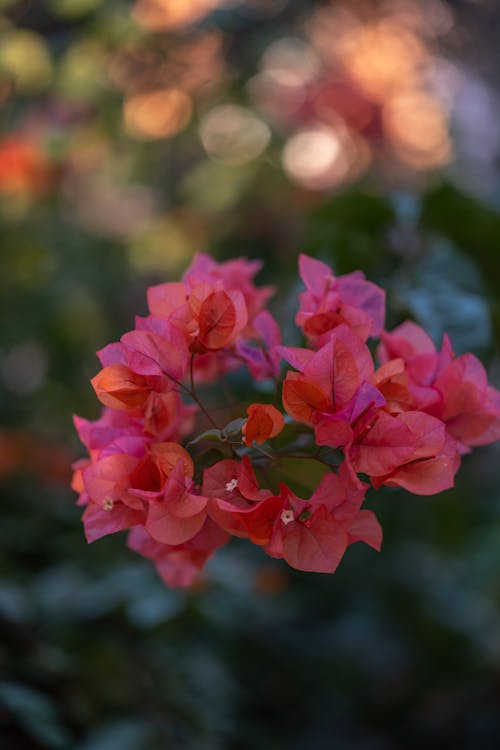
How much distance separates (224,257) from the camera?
6.75 feet

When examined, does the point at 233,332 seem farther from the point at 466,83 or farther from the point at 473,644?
the point at 466,83

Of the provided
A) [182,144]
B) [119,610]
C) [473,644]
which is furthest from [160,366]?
[473,644]

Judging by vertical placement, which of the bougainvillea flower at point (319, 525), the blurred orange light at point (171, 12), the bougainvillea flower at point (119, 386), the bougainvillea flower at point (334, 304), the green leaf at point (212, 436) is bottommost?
the blurred orange light at point (171, 12)

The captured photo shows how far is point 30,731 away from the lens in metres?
0.92

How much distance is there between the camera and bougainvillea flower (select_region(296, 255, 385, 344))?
2.03 feet

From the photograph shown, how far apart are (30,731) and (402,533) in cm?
153

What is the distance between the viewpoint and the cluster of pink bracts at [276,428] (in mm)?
561

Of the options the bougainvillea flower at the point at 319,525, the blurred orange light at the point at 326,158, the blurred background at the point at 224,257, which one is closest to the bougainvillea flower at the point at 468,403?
the bougainvillea flower at the point at 319,525

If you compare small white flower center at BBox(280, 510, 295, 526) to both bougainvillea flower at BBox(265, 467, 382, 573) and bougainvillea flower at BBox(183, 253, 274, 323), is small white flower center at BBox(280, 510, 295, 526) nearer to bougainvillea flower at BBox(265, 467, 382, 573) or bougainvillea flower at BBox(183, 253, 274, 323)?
bougainvillea flower at BBox(265, 467, 382, 573)

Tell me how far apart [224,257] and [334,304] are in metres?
1.45

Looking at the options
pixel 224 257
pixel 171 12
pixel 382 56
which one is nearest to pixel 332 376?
pixel 171 12

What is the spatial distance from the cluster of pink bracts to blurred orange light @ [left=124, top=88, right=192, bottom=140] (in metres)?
1.25

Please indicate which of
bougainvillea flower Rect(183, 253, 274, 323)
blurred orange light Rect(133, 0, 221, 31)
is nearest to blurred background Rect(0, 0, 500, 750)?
blurred orange light Rect(133, 0, 221, 31)

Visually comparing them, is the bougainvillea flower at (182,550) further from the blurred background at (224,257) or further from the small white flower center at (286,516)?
the blurred background at (224,257)
